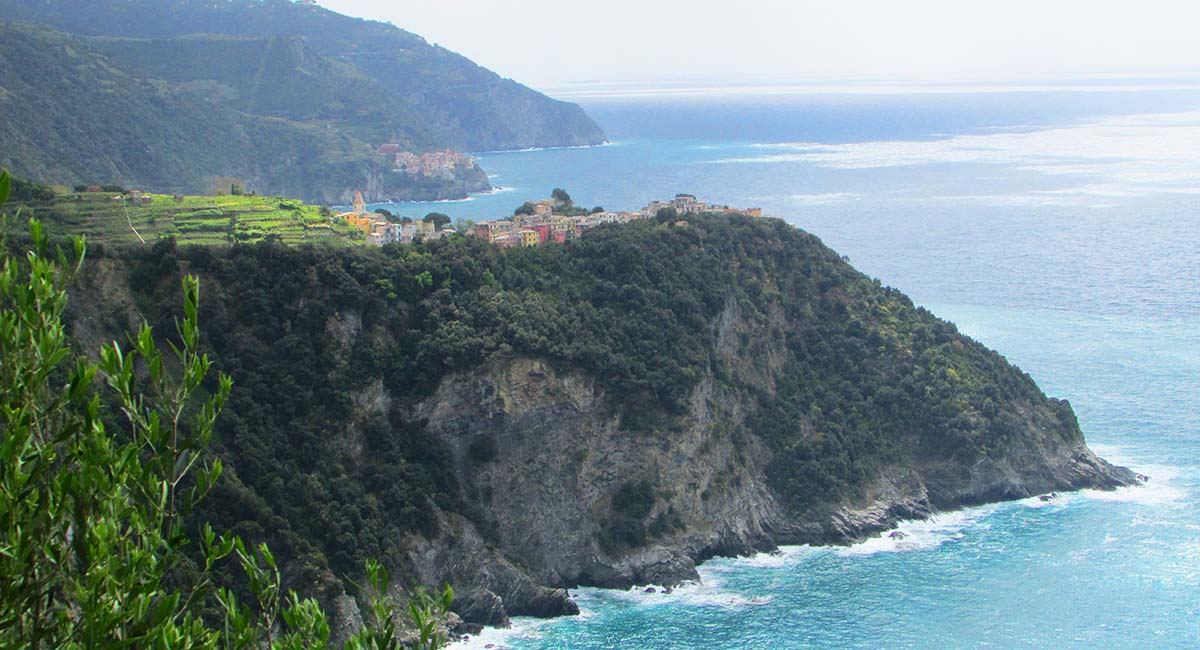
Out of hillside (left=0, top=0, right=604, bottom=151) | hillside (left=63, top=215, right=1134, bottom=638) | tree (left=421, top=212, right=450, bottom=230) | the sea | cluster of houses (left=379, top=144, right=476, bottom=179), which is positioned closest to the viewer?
the sea

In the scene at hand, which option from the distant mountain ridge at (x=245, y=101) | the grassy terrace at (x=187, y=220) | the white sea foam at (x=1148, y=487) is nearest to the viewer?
the grassy terrace at (x=187, y=220)

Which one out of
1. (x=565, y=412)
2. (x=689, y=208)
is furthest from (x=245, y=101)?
(x=565, y=412)

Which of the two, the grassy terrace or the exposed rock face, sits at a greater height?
the grassy terrace

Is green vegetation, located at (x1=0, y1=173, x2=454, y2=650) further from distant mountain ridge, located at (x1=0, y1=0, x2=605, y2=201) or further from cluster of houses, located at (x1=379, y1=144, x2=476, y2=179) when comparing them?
cluster of houses, located at (x1=379, y1=144, x2=476, y2=179)

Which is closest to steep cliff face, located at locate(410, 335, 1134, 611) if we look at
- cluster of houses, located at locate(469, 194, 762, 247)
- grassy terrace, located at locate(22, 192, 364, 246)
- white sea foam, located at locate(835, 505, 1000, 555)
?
white sea foam, located at locate(835, 505, 1000, 555)

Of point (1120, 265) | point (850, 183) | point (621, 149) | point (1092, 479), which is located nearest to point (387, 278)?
point (1092, 479)

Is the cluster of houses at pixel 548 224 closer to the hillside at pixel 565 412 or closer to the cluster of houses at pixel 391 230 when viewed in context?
the cluster of houses at pixel 391 230

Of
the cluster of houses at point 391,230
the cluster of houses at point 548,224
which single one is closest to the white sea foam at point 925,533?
the cluster of houses at point 548,224
